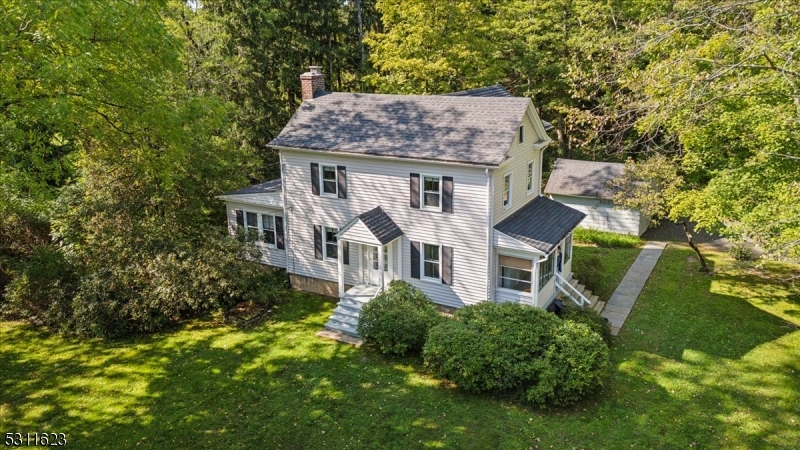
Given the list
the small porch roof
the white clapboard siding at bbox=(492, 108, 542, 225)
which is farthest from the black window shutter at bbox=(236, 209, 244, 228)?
the white clapboard siding at bbox=(492, 108, 542, 225)

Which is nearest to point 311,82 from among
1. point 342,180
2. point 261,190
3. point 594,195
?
point 261,190

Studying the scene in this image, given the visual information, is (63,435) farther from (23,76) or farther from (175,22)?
(175,22)

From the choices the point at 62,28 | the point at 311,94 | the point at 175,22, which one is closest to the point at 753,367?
the point at 311,94

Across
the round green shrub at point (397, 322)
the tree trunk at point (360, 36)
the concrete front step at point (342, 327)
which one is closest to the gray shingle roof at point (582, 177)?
the tree trunk at point (360, 36)

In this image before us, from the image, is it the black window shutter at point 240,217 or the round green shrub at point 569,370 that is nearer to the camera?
the round green shrub at point 569,370

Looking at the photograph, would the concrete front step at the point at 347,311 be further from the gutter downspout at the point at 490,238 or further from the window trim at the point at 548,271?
the window trim at the point at 548,271

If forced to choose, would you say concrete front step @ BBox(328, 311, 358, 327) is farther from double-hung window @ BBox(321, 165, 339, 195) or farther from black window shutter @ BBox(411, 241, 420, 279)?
double-hung window @ BBox(321, 165, 339, 195)

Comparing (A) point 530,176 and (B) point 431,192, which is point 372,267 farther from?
(A) point 530,176
